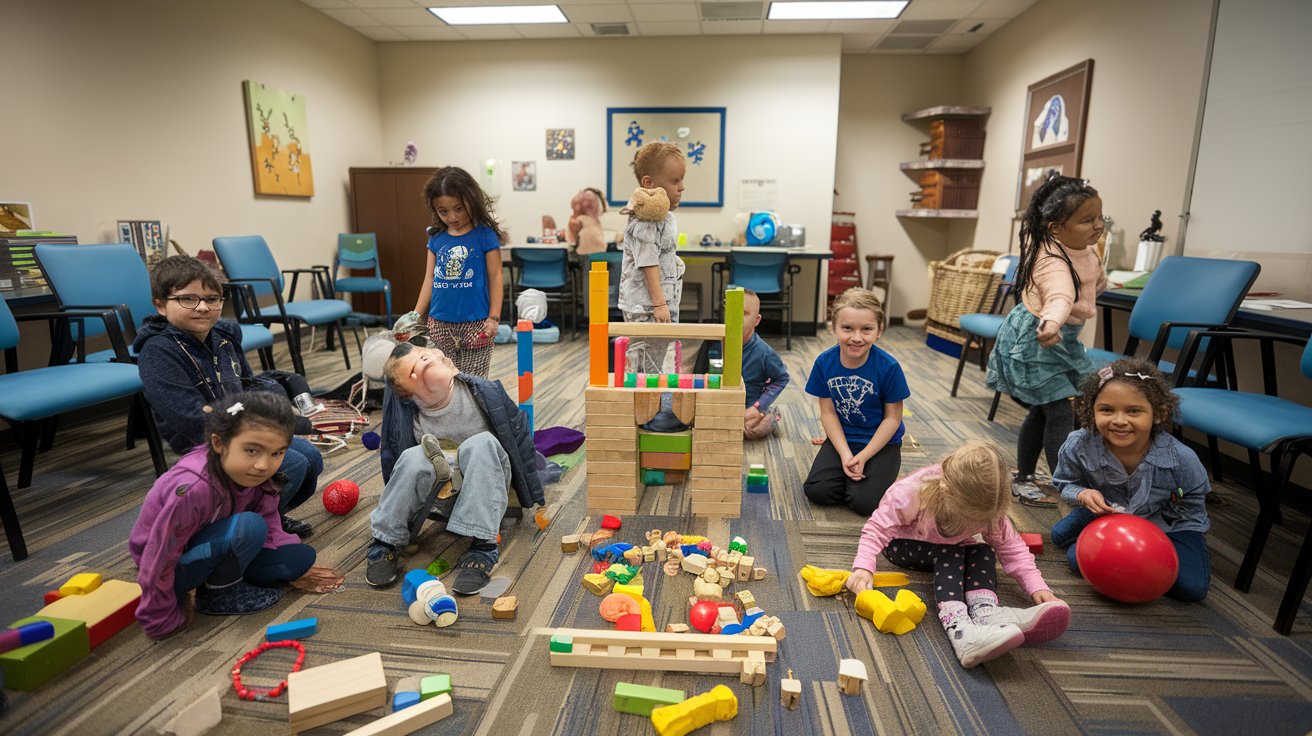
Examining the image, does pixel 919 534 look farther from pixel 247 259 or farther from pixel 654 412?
pixel 247 259

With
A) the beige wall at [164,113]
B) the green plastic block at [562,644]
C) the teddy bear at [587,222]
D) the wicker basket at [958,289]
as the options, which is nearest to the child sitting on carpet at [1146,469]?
the green plastic block at [562,644]

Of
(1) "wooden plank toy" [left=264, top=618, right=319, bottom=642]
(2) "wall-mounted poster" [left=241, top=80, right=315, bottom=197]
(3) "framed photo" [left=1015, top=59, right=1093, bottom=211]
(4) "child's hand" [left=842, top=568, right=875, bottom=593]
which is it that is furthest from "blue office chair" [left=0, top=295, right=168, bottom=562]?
(3) "framed photo" [left=1015, top=59, right=1093, bottom=211]

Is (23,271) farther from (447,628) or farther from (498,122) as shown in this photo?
(498,122)

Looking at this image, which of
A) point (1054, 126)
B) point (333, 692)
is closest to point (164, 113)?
point (333, 692)

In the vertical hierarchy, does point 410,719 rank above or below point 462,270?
below

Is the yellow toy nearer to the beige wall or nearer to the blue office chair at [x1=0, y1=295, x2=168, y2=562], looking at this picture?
the blue office chair at [x1=0, y1=295, x2=168, y2=562]

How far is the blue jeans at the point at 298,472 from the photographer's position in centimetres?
212

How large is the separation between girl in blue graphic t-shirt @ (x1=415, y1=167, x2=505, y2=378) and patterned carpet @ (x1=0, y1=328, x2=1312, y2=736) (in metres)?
0.83

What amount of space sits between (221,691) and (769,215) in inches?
235

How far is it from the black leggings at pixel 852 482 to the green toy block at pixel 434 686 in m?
1.52

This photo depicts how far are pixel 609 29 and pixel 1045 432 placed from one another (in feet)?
18.6

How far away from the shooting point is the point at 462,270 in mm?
2852

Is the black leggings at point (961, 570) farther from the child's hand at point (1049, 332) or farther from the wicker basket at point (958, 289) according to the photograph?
the wicker basket at point (958, 289)

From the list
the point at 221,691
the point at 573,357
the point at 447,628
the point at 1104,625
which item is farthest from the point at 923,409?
the point at 221,691
